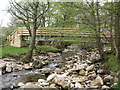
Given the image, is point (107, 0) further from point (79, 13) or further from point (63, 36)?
point (63, 36)

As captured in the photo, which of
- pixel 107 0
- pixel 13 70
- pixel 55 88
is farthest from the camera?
pixel 13 70

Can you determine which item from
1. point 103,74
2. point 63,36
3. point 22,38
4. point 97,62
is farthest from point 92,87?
point 22,38

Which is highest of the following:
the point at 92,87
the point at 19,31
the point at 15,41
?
the point at 19,31

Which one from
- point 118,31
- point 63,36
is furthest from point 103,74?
A: point 63,36

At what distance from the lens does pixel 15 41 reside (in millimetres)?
12305

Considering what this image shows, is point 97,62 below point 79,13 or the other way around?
below

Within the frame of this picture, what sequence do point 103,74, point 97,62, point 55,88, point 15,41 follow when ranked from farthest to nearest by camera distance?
point 15,41
point 97,62
point 103,74
point 55,88

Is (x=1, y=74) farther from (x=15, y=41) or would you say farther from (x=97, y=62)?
(x=15, y=41)

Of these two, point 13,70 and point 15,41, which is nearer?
A: point 13,70

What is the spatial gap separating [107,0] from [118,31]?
1.24 m

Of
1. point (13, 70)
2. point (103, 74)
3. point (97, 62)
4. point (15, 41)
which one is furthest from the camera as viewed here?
point (15, 41)

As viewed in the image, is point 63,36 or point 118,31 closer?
point 118,31

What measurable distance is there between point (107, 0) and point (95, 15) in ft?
A: 3.54

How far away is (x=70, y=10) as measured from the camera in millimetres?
5277
